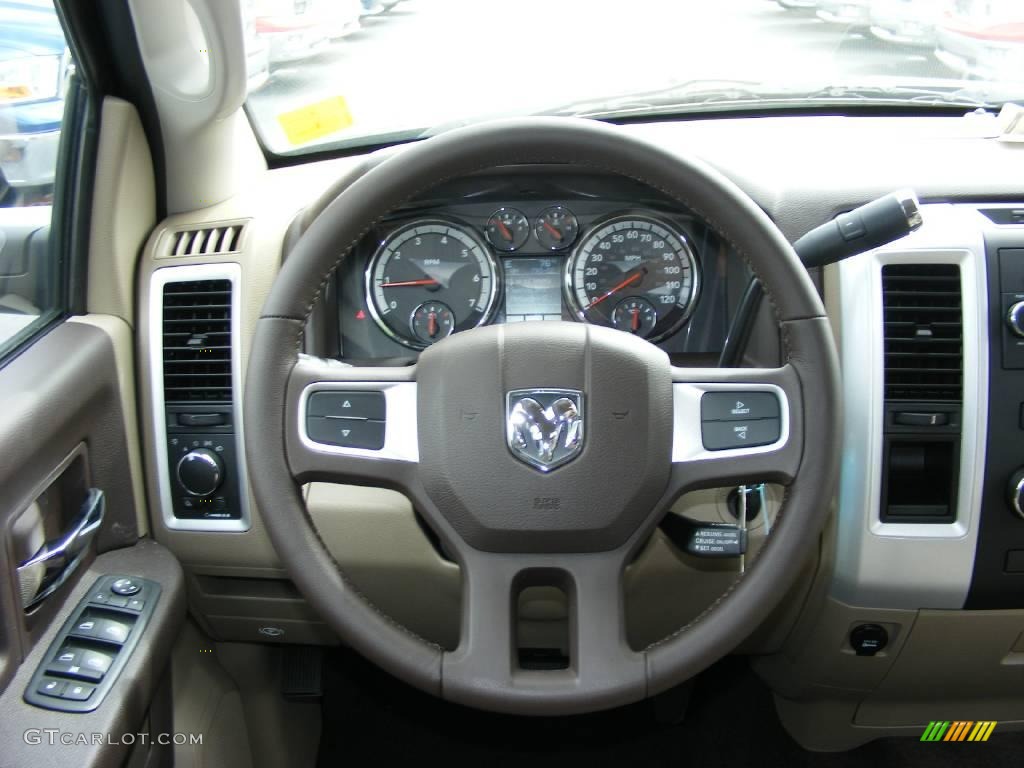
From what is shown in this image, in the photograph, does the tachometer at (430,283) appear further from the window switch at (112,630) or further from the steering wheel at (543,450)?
the window switch at (112,630)

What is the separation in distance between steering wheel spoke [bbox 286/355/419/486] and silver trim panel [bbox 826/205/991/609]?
687mm

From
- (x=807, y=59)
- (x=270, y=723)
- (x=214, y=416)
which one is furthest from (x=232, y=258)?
(x=807, y=59)

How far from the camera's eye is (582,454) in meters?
1.09

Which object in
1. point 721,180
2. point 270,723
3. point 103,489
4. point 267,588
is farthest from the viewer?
point 270,723

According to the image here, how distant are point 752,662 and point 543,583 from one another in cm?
96

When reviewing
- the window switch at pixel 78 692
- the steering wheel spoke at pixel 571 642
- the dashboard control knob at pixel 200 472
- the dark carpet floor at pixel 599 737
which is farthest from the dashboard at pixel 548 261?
the dark carpet floor at pixel 599 737

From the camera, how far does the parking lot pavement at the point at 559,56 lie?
6.26 feet

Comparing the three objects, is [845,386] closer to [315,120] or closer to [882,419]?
[882,419]

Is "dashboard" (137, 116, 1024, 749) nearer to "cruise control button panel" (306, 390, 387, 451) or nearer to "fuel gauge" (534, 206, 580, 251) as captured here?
"fuel gauge" (534, 206, 580, 251)

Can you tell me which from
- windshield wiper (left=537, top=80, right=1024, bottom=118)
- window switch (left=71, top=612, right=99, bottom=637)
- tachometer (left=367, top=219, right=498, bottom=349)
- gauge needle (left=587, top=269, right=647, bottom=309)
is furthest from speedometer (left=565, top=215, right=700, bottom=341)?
window switch (left=71, top=612, right=99, bottom=637)

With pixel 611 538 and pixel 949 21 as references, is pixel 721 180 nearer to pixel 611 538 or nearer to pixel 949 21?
pixel 611 538

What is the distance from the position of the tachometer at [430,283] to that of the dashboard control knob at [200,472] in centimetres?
37

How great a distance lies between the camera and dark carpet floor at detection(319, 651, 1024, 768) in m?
2.00

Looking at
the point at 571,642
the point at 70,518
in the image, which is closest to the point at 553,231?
the point at 571,642
